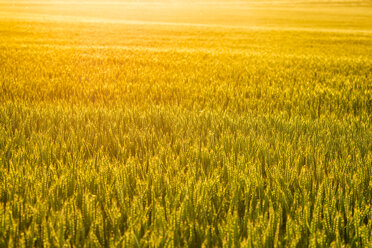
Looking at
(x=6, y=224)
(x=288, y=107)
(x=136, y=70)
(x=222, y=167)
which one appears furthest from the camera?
(x=136, y=70)

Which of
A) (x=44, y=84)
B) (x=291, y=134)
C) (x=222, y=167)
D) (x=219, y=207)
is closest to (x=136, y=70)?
(x=44, y=84)

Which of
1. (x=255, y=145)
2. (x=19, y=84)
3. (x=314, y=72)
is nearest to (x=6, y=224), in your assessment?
(x=255, y=145)

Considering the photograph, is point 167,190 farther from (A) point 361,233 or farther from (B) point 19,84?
A: (B) point 19,84

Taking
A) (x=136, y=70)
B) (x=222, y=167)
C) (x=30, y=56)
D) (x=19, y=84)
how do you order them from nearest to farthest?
(x=222, y=167), (x=19, y=84), (x=136, y=70), (x=30, y=56)

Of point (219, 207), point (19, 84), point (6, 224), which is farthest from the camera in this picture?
point (19, 84)

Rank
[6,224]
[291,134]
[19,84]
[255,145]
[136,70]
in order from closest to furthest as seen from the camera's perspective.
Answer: [6,224], [255,145], [291,134], [19,84], [136,70]

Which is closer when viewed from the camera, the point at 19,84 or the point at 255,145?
the point at 255,145

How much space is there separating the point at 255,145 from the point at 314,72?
16.0 feet

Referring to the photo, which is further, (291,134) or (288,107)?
(288,107)

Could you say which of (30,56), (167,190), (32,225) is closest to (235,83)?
(167,190)

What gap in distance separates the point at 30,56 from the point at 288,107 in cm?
616

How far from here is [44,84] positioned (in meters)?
4.91

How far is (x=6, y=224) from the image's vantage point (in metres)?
1.29

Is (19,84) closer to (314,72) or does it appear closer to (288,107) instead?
(288,107)
